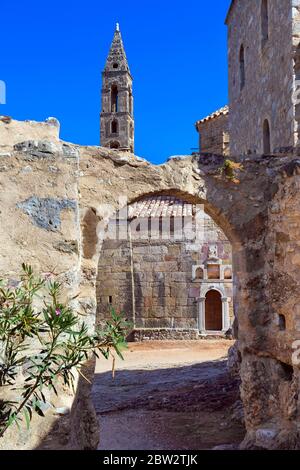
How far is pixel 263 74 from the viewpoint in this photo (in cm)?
1062

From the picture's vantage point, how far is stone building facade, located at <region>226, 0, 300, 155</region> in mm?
8812

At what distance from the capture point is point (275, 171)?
586cm

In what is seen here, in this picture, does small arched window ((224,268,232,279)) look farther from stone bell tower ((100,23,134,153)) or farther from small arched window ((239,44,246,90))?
stone bell tower ((100,23,134,153))

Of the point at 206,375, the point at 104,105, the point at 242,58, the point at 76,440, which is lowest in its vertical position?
the point at 206,375

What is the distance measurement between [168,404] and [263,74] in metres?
7.07

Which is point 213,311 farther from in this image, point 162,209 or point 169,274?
point 162,209

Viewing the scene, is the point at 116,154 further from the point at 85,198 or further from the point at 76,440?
the point at 76,440

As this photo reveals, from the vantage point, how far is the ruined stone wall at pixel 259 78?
9055 mm

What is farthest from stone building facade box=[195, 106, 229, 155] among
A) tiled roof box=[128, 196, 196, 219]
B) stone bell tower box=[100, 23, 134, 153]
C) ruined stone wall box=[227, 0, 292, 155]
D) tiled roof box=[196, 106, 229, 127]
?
stone bell tower box=[100, 23, 134, 153]

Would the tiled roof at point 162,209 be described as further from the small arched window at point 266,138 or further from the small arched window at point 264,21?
the small arched window at point 264,21

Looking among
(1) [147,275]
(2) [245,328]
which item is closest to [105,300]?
(1) [147,275]

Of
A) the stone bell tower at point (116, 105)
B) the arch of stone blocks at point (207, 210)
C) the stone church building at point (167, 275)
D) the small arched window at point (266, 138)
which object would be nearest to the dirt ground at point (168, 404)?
the arch of stone blocks at point (207, 210)
